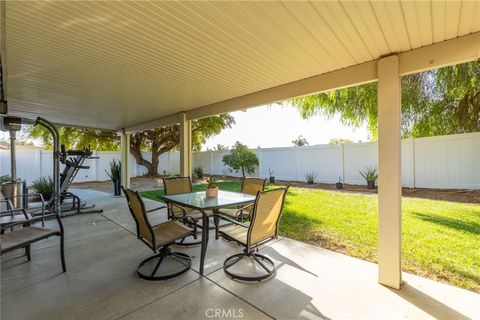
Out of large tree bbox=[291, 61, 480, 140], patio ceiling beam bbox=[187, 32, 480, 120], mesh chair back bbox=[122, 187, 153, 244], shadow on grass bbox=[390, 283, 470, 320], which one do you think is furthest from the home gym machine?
shadow on grass bbox=[390, 283, 470, 320]

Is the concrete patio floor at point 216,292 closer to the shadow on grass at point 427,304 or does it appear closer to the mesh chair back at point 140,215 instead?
the shadow on grass at point 427,304

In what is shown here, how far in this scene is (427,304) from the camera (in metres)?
2.04

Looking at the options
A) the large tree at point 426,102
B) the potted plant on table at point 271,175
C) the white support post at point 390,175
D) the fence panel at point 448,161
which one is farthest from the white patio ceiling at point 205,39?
the potted plant on table at point 271,175

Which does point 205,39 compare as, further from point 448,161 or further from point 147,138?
point 147,138

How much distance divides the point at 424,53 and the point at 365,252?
242 cm

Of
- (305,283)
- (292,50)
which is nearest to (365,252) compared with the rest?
(305,283)

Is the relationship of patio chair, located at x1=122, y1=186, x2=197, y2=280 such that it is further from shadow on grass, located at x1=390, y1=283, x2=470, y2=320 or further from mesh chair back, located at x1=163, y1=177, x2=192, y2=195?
shadow on grass, located at x1=390, y1=283, x2=470, y2=320

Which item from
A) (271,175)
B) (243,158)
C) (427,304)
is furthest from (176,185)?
(271,175)

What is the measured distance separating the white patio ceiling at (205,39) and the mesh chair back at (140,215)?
1.54 metres

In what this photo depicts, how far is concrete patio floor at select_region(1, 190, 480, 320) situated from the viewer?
194 cm

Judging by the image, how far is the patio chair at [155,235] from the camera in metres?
2.37

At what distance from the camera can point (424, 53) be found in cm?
227

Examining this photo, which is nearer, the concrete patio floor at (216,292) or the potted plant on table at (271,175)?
the concrete patio floor at (216,292)
